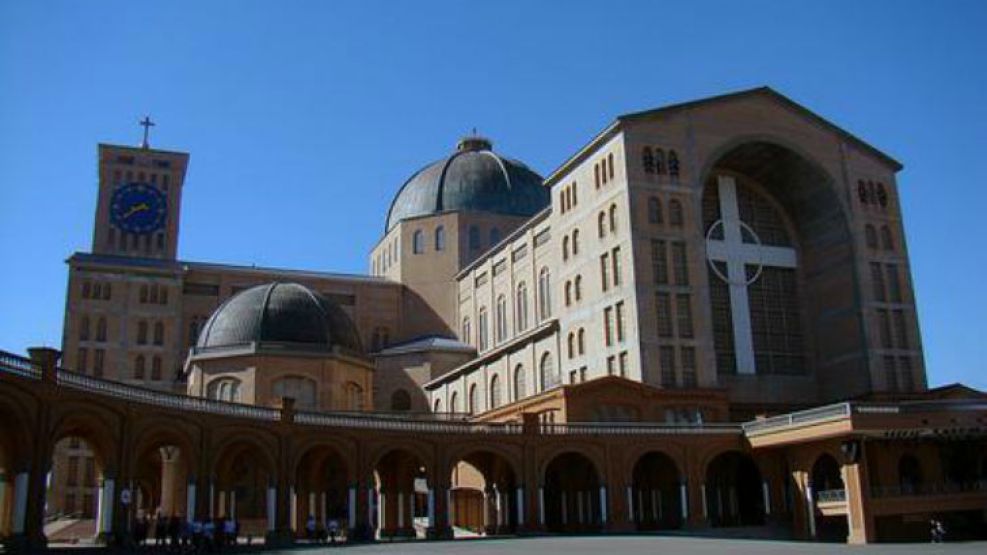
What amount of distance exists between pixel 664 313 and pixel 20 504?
35.3m

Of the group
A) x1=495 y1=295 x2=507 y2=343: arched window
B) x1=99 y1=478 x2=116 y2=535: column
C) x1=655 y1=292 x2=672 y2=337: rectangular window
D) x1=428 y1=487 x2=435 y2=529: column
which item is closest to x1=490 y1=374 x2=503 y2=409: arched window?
x1=495 y1=295 x2=507 y2=343: arched window

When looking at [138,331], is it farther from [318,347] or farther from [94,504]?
[318,347]

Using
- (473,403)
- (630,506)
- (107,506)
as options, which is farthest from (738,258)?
(107,506)

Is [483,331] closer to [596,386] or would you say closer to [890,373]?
[596,386]

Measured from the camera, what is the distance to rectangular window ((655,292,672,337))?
55500 mm

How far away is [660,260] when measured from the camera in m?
56.9

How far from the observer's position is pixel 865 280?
61.1 m

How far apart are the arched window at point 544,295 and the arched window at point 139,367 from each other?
32.8 meters

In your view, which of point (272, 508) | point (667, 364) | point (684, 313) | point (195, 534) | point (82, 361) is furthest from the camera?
point (82, 361)

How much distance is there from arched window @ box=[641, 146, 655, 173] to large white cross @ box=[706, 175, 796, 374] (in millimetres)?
6822

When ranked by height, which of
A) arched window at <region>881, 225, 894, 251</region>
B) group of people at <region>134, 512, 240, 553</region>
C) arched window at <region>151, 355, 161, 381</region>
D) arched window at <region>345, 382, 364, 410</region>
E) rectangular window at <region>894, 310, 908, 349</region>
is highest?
arched window at <region>881, 225, 894, 251</region>

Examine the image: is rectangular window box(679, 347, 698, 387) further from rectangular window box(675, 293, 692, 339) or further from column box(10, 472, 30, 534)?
column box(10, 472, 30, 534)

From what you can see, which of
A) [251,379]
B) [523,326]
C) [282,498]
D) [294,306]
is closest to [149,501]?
[251,379]

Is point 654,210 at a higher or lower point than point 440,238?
lower
